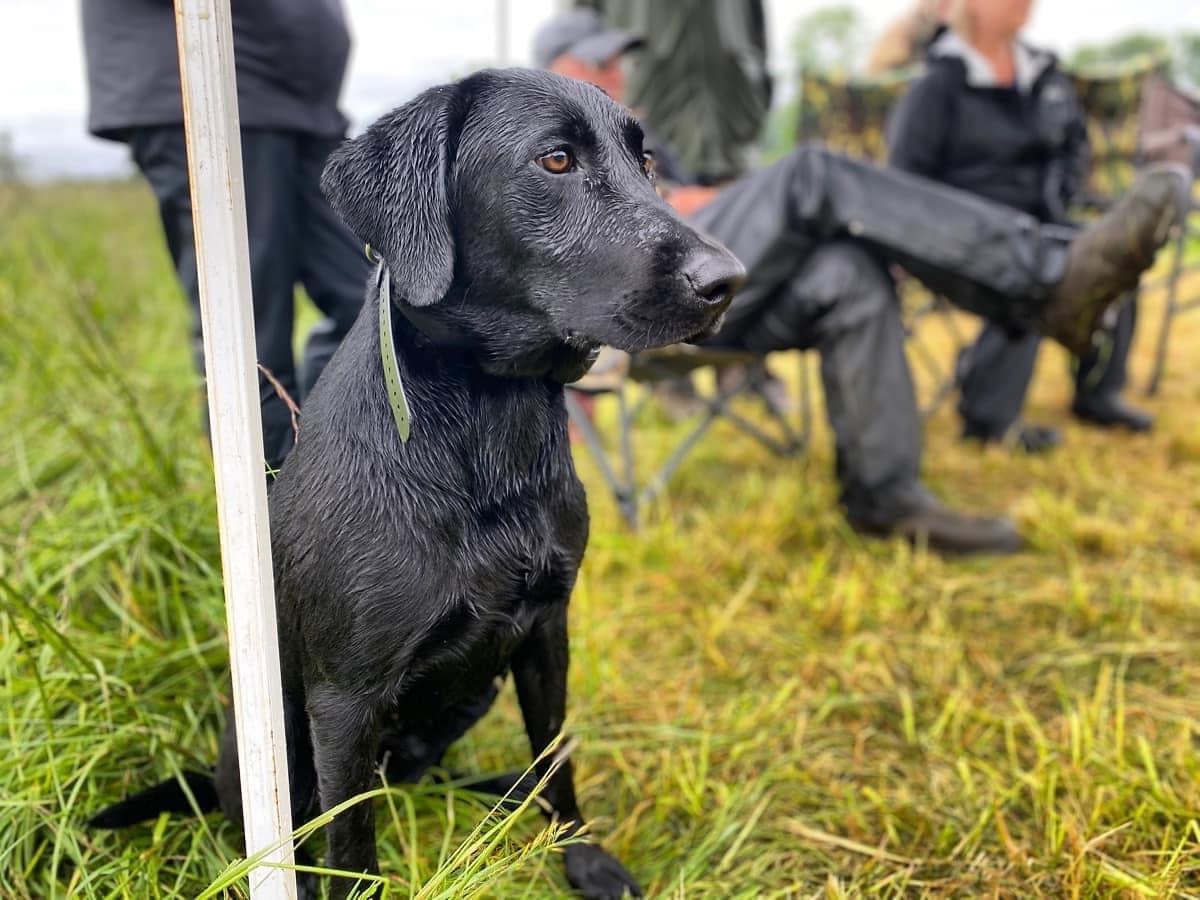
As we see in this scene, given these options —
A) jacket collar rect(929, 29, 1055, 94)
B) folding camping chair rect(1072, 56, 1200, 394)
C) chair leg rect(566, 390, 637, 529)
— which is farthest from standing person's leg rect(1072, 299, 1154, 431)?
chair leg rect(566, 390, 637, 529)

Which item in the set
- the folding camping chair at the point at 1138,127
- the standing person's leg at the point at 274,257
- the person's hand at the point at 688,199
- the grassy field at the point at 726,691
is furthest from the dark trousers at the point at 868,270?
the folding camping chair at the point at 1138,127

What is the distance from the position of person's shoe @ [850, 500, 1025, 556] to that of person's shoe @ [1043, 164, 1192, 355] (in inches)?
25.6

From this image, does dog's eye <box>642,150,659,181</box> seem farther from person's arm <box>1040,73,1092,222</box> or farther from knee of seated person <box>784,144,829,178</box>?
person's arm <box>1040,73,1092,222</box>

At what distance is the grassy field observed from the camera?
1.61 meters

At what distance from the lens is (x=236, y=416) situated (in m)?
1.04

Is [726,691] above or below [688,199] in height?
below

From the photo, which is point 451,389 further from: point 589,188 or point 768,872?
point 768,872

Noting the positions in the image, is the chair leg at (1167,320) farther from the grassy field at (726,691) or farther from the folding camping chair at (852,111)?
the grassy field at (726,691)

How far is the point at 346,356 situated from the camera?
131 centimetres

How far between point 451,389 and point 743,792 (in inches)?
44.3

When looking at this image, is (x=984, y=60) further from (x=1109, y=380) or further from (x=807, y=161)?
(x=1109, y=380)

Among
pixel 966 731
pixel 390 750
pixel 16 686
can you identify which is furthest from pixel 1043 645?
pixel 16 686

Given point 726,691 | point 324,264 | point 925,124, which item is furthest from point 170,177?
point 925,124

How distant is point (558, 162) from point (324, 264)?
3.45 ft
